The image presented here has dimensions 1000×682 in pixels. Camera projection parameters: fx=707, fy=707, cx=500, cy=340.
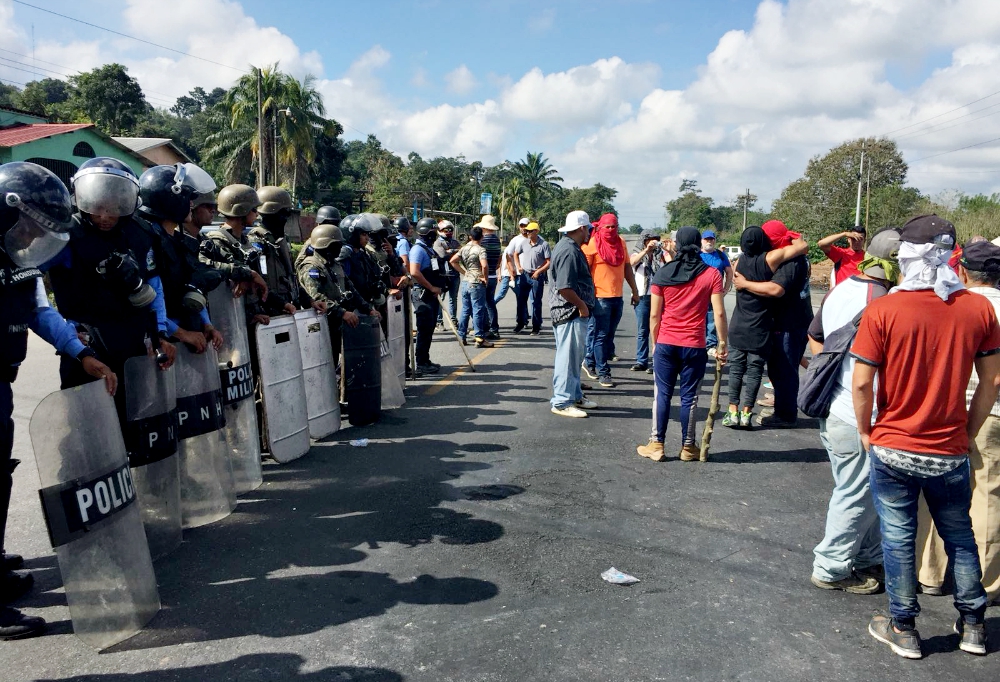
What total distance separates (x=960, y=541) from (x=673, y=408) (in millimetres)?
4511

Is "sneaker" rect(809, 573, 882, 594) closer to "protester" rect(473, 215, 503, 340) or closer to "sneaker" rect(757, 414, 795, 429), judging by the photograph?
"sneaker" rect(757, 414, 795, 429)

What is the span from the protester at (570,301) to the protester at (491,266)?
16.5ft

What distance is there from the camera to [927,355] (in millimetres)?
2961

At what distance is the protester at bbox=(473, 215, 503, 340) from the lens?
40.9ft

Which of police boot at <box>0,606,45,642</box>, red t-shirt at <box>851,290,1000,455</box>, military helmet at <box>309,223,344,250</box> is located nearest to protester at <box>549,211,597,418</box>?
military helmet at <box>309,223,344,250</box>

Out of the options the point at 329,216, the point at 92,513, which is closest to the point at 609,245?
the point at 329,216

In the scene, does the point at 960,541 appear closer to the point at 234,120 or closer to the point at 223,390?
the point at 223,390

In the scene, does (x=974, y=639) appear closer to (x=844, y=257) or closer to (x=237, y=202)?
(x=844, y=257)

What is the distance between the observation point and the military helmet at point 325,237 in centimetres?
665

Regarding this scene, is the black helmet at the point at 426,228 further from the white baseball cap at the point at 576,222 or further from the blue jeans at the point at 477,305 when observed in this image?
the white baseball cap at the point at 576,222

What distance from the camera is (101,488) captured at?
2947 millimetres

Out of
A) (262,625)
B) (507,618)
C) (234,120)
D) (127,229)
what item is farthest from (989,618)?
(234,120)

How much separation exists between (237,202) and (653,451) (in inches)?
151

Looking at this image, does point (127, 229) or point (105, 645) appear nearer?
point (105, 645)
